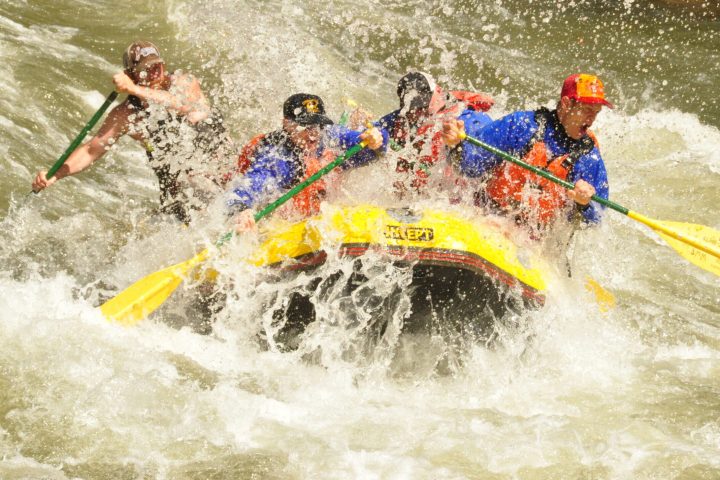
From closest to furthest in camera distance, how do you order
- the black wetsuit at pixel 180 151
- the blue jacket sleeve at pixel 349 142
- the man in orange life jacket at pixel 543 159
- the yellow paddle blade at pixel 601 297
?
the man in orange life jacket at pixel 543 159 < the blue jacket sleeve at pixel 349 142 < the black wetsuit at pixel 180 151 < the yellow paddle blade at pixel 601 297

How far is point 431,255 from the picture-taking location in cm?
463

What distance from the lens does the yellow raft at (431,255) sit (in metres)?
4.66

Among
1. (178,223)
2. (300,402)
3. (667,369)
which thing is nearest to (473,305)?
(300,402)

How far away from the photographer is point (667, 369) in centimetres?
540

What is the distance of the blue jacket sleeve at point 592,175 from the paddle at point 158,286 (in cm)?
121

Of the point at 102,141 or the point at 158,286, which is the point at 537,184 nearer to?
the point at 158,286

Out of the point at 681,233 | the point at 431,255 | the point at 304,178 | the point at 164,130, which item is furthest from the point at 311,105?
the point at 681,233

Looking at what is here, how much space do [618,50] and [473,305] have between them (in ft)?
22.8

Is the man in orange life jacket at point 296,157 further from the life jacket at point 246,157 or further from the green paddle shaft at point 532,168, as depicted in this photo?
the green paddle shaft at point 532,168

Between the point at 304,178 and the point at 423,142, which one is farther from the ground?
the point at 423,142

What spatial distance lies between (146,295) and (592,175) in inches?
101

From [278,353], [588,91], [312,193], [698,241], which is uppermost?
[588,91]

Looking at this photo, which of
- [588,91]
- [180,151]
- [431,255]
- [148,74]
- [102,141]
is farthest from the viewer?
[180,151]

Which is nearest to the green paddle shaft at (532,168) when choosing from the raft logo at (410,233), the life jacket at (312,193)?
the raft logo at (410,233)
